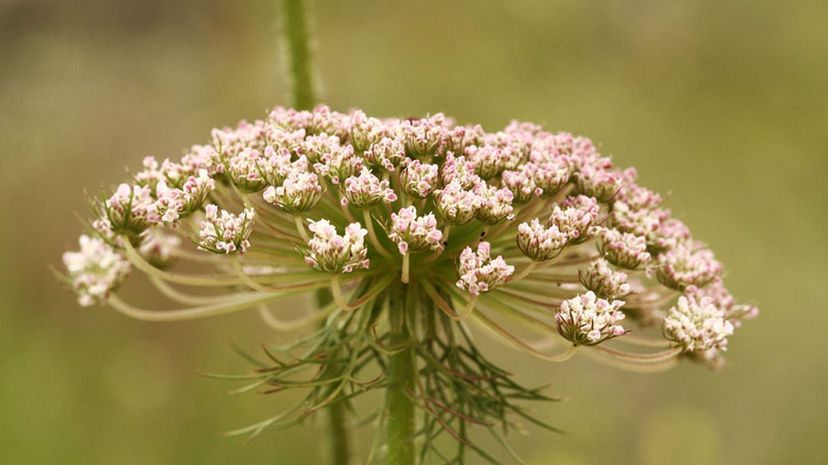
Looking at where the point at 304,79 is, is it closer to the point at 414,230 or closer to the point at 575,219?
the point at 414,230

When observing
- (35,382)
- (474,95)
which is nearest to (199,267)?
(35,382)

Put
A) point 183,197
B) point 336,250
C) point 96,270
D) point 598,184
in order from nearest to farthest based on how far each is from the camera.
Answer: point 336,250
point 183,197
point 598,184
point 96,270

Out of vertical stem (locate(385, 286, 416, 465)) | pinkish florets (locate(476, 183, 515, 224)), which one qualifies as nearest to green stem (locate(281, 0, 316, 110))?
vertical stem (locate(385, 286, 416, 465))

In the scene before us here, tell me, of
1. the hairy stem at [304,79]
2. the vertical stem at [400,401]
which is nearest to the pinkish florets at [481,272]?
the vertical stem at [400,401]

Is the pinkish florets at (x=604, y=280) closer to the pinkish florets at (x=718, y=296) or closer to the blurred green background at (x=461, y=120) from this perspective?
the pinkish florets at (x=718, y=296)

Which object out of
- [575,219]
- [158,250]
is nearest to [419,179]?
[575,219]

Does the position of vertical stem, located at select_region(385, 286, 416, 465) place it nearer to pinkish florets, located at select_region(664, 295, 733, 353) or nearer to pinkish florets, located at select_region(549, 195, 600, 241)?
pinkish florets, located at select_region(549, 195, 600, 241)

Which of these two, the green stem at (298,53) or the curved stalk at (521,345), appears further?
the green stem at (298,53)
